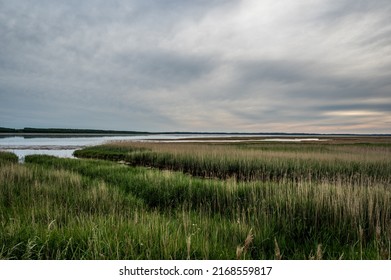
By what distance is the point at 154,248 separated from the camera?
387 centimetres

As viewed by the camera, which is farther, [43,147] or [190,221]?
[43,147]

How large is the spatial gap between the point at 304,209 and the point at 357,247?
1759 millimetres

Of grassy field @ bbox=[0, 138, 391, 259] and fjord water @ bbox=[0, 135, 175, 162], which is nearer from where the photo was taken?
grassy field @ bbox=[0, 138, 391, 259]

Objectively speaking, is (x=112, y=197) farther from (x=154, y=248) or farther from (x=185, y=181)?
(x=154, y=248)

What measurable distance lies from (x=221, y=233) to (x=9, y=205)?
661 cm

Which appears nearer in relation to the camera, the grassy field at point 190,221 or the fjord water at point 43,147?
the grassy field at point 190,221

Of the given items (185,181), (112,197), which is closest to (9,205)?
(112,197)

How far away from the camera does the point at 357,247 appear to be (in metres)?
4.92
